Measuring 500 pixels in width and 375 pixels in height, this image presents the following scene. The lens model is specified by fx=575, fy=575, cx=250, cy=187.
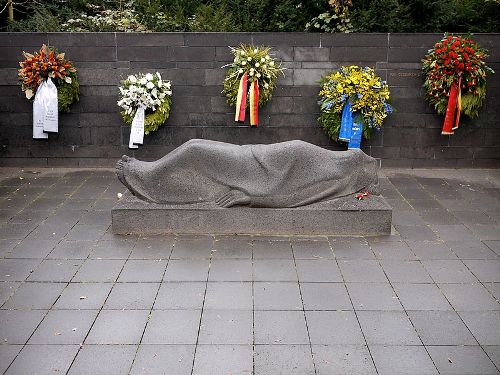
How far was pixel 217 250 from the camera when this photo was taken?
583 cm

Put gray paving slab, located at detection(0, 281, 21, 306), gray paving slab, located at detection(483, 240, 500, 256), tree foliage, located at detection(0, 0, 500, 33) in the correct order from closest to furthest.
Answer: gray paving slab, located at detection(0, 281, 21, 306) → gray paving slab, located at detection(483, 240, 500, 256) → tree foliage, located at detection(0, 0, 500, 33)

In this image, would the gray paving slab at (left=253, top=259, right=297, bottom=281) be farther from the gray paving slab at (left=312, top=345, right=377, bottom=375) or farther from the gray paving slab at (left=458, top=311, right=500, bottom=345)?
the gray paving slab at (left=458, top=311, right=500, bottom=345)

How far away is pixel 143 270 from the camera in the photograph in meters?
5.37

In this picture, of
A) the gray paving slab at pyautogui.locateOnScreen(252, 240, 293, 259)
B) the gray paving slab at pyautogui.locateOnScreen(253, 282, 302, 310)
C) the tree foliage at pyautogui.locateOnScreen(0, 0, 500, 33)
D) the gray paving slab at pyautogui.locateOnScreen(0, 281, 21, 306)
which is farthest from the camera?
the tree foliage at pyautogui.locateOnScreen(0, 0, 500, 33)

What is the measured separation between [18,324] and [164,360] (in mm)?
1280

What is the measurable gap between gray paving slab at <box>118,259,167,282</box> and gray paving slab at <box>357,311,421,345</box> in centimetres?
187

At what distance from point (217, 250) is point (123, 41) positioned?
4698 millimetres

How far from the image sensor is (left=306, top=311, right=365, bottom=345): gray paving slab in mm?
4191

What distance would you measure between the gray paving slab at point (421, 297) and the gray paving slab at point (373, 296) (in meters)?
0.07

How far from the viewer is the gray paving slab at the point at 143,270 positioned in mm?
5191

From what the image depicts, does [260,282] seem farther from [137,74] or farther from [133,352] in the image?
[137,74]

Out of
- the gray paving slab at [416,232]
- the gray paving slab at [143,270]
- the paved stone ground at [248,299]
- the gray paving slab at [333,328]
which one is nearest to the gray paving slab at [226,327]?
the paved stone ground at [248,299]

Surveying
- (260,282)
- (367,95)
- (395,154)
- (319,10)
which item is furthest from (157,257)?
(319,10)

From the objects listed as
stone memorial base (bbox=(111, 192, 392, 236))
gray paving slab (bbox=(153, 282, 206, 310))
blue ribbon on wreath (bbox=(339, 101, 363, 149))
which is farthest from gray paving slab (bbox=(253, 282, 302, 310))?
blue ribbon on wreath (bbox=(339, 101, 363, 149))
